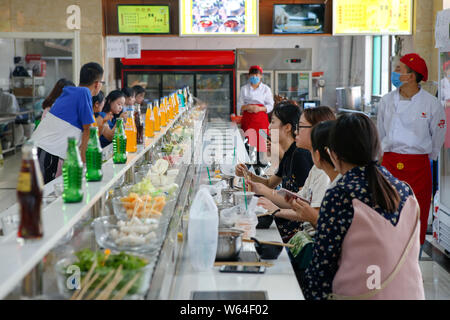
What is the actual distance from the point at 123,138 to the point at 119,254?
3.68 ft

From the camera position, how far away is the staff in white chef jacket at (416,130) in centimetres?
471

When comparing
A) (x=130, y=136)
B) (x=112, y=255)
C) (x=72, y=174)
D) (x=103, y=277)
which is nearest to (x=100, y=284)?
(x=103, y=277)

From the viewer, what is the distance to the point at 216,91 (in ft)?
33.5

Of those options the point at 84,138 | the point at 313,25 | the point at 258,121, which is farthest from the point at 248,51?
the point at 84,138

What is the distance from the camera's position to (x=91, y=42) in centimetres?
718

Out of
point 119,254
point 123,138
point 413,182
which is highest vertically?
point 123,138

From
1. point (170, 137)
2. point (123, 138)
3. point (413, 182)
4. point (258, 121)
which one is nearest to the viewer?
point (123, 138)

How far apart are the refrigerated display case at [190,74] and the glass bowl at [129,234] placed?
795 cm

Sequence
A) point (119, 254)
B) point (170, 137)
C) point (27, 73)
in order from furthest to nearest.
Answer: point (27, 73)
point (170, 137)
point (119, 254)

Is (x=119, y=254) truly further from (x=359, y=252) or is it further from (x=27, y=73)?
(x=27, y=73)

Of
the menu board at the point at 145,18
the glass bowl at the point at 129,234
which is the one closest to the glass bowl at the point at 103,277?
the glass bowl at the point at 129,234

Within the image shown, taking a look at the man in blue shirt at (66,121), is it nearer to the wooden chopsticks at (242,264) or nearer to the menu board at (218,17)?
the wooden chopsticks at (242,264)

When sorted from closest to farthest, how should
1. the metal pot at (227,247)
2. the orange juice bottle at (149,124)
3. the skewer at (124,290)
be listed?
the skewer at (124,290)
the metal pot at (227,247)
the orange juice bottle at (149,124)

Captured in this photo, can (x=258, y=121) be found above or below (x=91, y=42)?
below
